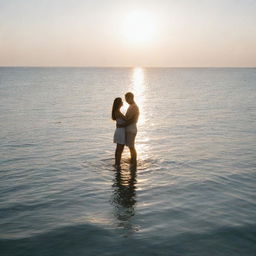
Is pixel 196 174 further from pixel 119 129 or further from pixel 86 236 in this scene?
pixel 86 236

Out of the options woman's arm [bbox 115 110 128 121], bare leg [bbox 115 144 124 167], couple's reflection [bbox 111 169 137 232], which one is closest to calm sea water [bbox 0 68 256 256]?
couple's reflection [bbox 111 169 137 232]

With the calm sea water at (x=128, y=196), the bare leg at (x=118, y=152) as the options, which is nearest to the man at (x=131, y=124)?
the bare leg at (x=118, y=152)

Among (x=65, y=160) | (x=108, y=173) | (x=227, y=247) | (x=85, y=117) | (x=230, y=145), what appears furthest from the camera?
(x=85, y=117)

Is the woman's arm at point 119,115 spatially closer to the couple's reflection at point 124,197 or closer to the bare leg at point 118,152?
the bare leg at point 118,152

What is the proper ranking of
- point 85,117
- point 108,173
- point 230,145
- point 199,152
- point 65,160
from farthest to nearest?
point 85,117 → point 230,145 → point 199,152 → point 65,160 → point 108,173

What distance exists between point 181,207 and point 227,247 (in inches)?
83.4

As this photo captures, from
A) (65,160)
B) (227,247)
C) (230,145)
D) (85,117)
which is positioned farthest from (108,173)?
(85,117)

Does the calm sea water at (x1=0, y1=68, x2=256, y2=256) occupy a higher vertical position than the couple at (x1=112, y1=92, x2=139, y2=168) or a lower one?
lower

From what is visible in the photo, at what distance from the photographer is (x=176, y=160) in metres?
13.7

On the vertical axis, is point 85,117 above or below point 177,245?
above

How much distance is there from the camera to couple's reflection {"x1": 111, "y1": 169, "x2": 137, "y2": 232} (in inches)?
315

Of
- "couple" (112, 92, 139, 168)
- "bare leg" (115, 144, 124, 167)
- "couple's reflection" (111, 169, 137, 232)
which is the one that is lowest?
"couple's reflection" (111, 169, 137, 232)

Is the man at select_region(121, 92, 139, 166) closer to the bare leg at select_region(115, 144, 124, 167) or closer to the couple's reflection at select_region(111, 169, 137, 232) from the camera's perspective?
the bare leg at select_region(115, 144, 124, 167)

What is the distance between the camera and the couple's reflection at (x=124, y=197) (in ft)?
26.2
